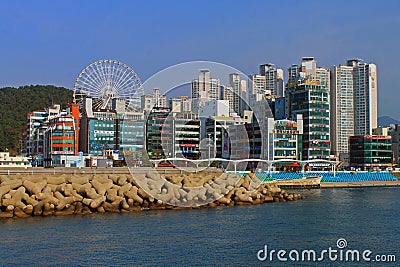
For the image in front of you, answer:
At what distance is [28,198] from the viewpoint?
30.1 meters

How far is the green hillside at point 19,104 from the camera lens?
10544cm

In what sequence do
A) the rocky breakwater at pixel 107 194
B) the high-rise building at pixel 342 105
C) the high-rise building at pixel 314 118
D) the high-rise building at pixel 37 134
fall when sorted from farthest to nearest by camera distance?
the high-rise building at pixel 342 105 → the high-rise building at pixel 314 118 → the high-rise building at pixel 37 134 → the rocky breakwater at pixel 107 194

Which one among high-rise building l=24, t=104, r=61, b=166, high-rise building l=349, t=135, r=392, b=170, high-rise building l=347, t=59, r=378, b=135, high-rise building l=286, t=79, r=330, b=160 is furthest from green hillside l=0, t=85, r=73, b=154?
high-rise building l=347, t=59, r=378, b=135

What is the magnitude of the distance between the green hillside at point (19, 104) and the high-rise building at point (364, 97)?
63.3 metres

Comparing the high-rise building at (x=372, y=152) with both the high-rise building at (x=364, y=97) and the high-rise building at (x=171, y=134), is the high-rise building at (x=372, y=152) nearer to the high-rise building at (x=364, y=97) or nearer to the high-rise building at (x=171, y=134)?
the high-rise building at (x=364, y=97)

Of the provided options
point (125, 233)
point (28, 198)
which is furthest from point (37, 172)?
point (125, 233)

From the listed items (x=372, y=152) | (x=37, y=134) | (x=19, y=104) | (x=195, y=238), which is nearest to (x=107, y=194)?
(x=195, y=238)

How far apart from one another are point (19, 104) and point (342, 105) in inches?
2748

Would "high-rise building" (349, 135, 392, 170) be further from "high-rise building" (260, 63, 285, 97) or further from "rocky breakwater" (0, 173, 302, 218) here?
"rocky breakwater" (0, 173, 302, 218)

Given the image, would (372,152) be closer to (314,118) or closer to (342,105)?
(314,118)

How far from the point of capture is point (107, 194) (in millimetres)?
33062

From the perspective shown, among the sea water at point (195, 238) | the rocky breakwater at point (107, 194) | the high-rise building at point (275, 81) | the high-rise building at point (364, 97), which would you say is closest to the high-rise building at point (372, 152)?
the high-rise building at point (364, 97)

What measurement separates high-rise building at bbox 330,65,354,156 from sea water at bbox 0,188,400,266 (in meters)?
85.1

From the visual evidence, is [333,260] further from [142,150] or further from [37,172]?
[142,150]
